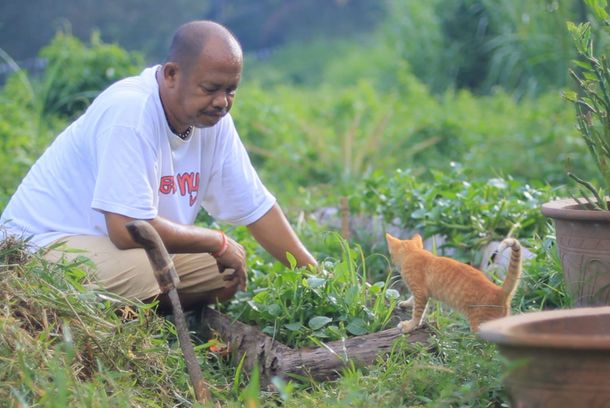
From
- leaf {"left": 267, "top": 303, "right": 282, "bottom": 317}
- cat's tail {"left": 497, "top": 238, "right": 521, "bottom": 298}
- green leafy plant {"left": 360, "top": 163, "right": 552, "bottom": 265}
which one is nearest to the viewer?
cat's tail {"left": 497, "top": 238, "right": 521, "bottom": 298}

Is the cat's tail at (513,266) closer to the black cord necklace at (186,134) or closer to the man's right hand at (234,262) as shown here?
the man's right hand at (234,262)

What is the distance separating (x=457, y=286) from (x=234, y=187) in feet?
4.33

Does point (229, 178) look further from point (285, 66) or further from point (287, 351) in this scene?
point (285, 66)

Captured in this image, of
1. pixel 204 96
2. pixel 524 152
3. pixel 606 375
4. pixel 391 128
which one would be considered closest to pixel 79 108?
pixel 391 128

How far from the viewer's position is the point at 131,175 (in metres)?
3.92

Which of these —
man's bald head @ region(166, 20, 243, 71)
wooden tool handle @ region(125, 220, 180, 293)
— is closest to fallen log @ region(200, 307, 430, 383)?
wooden tool handle @ region(125, 220, 180, 293)

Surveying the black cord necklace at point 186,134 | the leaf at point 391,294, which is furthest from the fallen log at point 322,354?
the black cord necklace at point 186,134

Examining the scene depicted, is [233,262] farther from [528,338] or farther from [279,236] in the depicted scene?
[528,338]

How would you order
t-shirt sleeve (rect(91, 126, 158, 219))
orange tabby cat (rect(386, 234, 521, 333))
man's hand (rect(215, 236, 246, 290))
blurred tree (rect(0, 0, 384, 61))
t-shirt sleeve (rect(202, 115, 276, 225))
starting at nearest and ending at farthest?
orange tabby cat (rect(386, 234, 521, 333)) → t-shirt sleeve (rect(91, 126, 158, 219)) → man's hand (rect(215, 236, 246, 290)) → t-shirt sleeve (rect(202, 115, 276, 225)) → blurred tree (rect(0, 0, 384, 61))

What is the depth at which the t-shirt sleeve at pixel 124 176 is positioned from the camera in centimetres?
390

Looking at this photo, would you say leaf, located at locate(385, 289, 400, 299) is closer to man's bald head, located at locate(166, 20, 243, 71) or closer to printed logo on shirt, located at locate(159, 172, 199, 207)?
printed logo on shirt, located at locate(159, 172, 199, 207)

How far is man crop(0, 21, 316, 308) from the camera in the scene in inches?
157

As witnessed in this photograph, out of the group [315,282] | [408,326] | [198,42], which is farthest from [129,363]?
[198,42]

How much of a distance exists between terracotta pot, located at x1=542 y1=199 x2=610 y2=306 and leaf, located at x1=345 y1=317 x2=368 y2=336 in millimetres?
899
